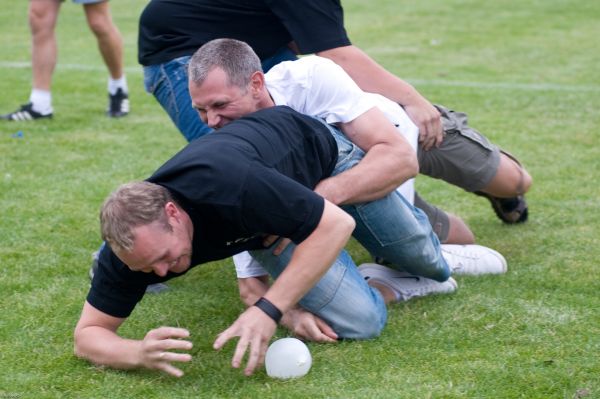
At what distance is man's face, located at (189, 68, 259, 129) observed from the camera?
3.61 m

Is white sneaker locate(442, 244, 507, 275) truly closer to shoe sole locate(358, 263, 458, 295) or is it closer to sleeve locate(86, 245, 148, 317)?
shoe sole locate(358, 263, 458, 295)

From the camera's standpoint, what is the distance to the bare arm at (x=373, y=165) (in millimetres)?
3592

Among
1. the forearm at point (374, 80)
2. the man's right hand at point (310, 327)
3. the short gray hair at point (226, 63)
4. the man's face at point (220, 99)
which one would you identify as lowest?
the man's right hand at point (310, 327)

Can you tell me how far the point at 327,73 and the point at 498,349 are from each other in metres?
1.24

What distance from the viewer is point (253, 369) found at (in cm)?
313

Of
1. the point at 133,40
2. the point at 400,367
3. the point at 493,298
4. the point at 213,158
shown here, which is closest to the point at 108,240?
the point at 213,158

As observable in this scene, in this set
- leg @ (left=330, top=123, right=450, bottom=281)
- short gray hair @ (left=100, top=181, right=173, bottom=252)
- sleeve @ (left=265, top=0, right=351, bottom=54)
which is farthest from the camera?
sleeve @ (left=265, top=0, right=351, bottom=54)

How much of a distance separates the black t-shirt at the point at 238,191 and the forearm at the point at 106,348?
89mm

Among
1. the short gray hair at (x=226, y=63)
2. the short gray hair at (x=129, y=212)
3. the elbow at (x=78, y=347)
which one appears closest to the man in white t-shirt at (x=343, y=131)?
the short gray hair at (x=226, y=63)

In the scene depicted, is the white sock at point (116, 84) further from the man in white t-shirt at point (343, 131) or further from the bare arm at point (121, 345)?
the bare arm at point (121, 345)

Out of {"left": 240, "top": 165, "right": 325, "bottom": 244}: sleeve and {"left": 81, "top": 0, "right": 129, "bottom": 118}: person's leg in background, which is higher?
{"left": 240, "top": 165, "right": 325, "bottom": 244}: sleeve

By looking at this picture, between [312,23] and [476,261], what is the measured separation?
4.22 ft

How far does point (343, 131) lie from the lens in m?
3.86

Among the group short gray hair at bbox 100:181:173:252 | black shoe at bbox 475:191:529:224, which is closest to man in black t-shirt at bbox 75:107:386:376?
short gray hair at bbox 100:181:173:252
